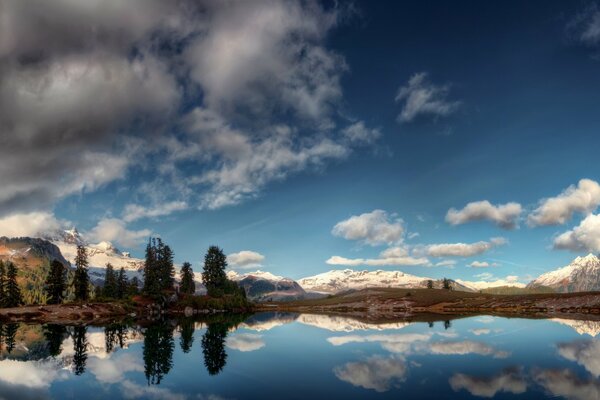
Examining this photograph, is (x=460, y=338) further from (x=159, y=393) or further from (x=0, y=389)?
(x=0, y=389)

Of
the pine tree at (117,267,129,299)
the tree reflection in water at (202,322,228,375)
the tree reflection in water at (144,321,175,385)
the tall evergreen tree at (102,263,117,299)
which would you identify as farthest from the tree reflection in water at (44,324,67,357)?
the pine tree at (117,267,129,299)

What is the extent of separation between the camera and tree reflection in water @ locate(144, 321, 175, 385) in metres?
38.9

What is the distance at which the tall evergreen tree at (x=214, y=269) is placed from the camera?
18438 centimetres

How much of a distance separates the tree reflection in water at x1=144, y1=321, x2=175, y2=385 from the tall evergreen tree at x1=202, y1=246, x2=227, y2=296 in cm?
11045

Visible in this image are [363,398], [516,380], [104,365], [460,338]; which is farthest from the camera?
[460,338]

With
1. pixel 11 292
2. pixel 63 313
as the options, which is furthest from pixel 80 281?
pixel 63 313

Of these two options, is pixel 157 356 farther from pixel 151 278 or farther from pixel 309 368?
pixel 151 278

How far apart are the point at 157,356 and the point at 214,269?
13765 cm

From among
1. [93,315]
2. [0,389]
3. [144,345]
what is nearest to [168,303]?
[93,315]

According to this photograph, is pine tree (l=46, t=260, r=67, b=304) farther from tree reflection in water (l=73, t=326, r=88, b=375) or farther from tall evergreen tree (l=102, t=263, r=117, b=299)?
tree reflection in water (l=73, t=326, r=88, b=375)

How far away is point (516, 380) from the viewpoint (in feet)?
110

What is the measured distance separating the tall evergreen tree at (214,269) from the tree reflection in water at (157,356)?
110451 millimetres

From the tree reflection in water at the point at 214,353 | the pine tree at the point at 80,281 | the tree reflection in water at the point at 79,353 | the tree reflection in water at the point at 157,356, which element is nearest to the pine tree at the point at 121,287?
the pine tree at the point at 80,281

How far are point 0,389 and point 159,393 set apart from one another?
44.4 ft
